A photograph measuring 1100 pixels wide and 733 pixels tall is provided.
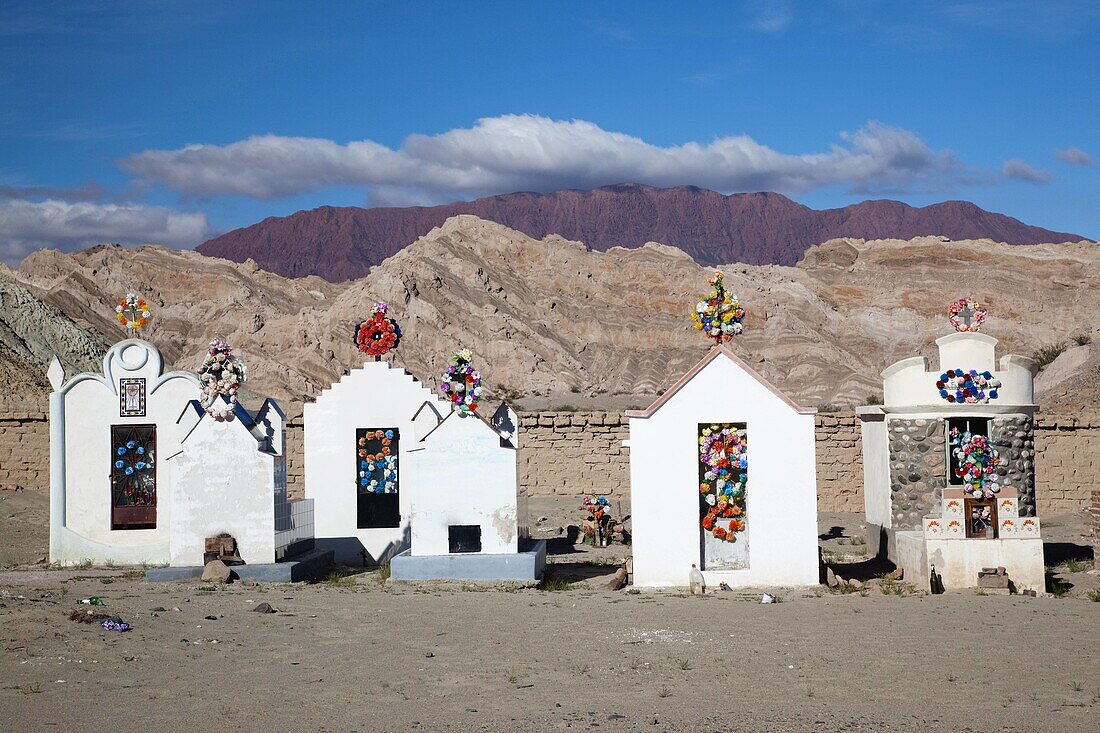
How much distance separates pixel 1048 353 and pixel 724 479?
40048 millimetres

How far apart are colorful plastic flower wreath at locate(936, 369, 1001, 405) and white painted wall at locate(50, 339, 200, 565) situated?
12228 millimetres

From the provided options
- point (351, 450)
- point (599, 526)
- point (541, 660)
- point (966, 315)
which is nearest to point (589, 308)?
point (599, 526)

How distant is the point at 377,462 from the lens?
20406mm

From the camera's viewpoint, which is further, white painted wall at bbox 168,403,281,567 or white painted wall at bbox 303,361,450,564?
white painted wall at bbox 303,361,450,564

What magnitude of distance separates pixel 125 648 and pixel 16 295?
46.1 meters

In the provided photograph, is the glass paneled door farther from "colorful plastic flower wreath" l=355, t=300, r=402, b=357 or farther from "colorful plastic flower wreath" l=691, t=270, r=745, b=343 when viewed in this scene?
"colorful plastic flower wreath" l=691, t=270, r=745, b=343

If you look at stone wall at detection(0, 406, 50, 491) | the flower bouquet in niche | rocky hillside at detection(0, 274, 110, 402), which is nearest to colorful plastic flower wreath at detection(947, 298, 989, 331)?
the flower bouquet in niche

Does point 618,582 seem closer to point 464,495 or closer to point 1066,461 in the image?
point 464,495

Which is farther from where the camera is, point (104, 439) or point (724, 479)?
point (104, 439)

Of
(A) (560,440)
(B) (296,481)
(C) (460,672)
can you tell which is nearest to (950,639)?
(C) (460,672)

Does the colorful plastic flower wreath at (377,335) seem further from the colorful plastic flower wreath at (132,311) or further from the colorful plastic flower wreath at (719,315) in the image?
the colorful plastic flower wreath at (719,315)

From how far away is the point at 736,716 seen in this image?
9.52 meters

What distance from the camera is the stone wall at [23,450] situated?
26.7m

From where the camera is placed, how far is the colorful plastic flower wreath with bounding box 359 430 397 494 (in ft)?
66.6
